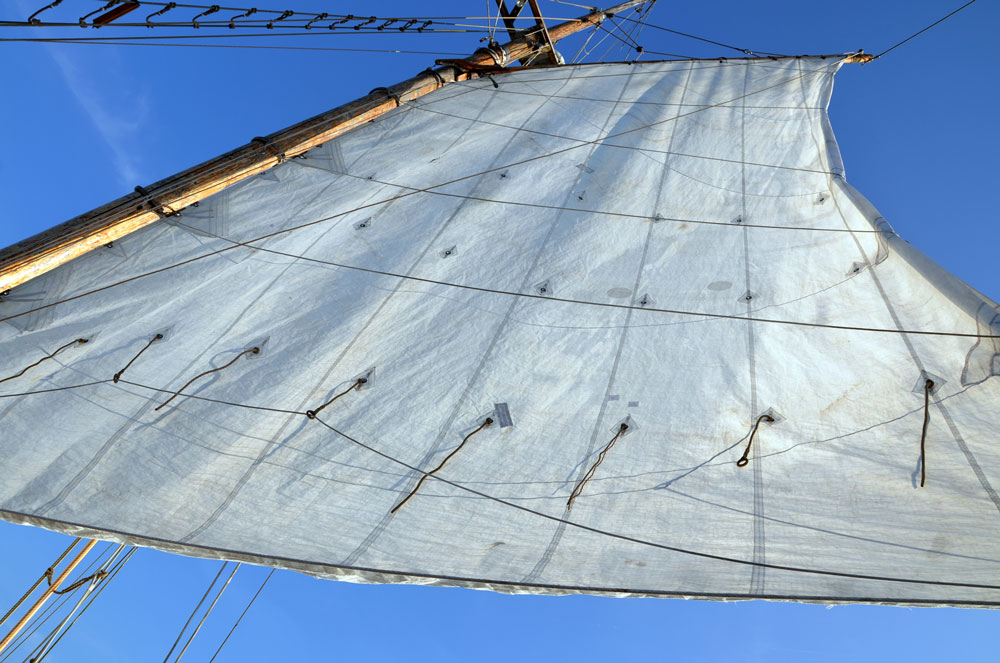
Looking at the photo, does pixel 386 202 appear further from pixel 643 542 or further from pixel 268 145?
pixel 643 542

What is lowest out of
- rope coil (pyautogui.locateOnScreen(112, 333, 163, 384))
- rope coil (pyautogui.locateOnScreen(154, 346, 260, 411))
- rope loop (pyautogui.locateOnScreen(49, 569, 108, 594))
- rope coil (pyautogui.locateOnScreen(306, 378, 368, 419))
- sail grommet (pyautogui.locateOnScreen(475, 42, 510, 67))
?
rope loop (pyautogui.locateOnScreen(49, 569, 108, 594))

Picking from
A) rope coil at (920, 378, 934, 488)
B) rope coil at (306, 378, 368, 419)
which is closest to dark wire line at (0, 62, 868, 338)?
rope coil at (920, 378, 934, 488)

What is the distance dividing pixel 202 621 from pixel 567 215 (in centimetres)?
594

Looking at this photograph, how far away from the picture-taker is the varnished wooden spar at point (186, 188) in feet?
18.6

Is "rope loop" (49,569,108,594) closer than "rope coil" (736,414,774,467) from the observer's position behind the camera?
No

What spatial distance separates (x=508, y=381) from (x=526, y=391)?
205mm

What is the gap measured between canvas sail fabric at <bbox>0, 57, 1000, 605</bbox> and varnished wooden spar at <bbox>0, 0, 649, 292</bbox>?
0.22 metres

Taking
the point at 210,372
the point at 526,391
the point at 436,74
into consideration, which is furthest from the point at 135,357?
the point at 436,74

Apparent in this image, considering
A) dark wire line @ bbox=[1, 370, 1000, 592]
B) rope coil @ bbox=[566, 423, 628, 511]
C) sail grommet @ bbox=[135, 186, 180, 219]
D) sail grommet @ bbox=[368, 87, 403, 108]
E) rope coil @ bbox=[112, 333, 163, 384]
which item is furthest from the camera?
sail grommet @ bbox=[368, 87, 403, 108]

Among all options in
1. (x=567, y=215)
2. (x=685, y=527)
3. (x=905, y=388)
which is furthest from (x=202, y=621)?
(x=905, y=388)

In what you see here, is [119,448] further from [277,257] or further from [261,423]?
[277,257]

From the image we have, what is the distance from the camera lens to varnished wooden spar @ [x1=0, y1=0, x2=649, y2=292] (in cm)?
567

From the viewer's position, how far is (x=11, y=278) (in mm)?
5469

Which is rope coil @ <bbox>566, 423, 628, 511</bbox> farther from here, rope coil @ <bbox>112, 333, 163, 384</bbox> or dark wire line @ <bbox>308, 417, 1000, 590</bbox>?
rope coil @ <bbox>112, 333, 163, 384</bbox>
